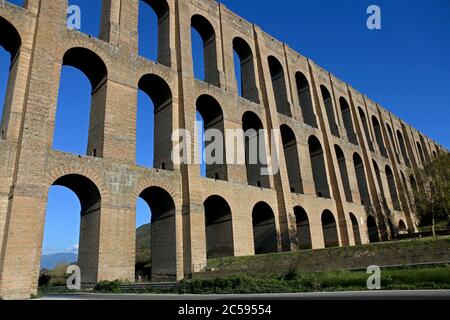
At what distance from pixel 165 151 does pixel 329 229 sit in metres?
16.6

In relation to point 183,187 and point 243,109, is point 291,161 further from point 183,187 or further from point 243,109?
point 183,187

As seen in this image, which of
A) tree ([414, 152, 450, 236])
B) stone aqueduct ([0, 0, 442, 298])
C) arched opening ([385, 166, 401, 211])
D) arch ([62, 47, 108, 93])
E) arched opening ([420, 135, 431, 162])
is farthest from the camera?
arched opening ([420, 135, 431, 162])

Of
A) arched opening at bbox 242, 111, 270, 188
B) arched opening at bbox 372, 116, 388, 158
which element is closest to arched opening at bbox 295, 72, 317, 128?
arched opening at bbox 242, 111, 270, 188

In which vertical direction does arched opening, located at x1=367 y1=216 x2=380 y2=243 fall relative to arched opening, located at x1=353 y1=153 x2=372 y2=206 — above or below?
below

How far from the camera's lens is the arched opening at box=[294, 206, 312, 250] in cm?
2653

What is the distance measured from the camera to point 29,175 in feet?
47.0

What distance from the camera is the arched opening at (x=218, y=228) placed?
70.7 feet

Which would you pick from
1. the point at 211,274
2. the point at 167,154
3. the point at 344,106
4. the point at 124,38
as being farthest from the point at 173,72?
the point at 344,106

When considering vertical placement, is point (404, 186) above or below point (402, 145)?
below

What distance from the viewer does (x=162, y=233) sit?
64.0 ft

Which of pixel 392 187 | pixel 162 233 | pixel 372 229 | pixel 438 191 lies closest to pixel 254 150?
pixel 162 233

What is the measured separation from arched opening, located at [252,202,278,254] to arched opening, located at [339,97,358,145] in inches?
705

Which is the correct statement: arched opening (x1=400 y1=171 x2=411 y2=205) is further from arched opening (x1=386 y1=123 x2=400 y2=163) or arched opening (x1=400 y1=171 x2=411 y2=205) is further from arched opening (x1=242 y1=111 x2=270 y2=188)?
arched opening (x1=242 y1=111 x2=270 y2=188)

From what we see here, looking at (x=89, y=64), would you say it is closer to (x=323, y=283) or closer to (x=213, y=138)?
(x=213, y=138)
